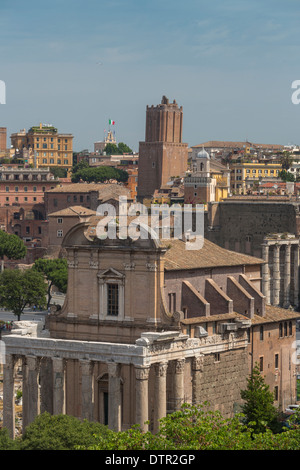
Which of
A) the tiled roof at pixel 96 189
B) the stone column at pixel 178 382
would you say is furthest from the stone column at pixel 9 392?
the tiled roof at pixel 96 189

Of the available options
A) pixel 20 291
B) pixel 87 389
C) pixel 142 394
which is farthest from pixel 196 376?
pixel 20 291

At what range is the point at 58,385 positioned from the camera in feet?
216

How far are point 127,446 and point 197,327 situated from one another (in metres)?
18.5

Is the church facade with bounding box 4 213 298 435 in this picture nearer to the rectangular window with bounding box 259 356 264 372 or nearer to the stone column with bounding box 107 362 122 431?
the stone column with bounding box 107 362 122 431

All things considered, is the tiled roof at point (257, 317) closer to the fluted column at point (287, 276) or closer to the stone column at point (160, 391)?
the stone column at point (160, 391)

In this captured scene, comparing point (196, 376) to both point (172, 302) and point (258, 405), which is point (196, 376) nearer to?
point (258, 405)

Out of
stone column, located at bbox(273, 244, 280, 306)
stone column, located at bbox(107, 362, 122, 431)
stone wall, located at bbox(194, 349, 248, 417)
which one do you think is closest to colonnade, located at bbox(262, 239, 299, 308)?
stone column, located at bbox(273, 244, 280, 306)

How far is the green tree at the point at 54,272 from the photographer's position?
130 metres

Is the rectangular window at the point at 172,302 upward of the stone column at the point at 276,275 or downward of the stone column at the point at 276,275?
upward

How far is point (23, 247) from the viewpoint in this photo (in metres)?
154

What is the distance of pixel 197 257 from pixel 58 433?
17.8 m

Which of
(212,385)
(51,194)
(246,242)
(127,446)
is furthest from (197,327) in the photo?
(51,194)

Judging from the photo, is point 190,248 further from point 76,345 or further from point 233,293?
point 76,345

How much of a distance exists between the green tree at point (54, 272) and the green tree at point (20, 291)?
4599 mm
